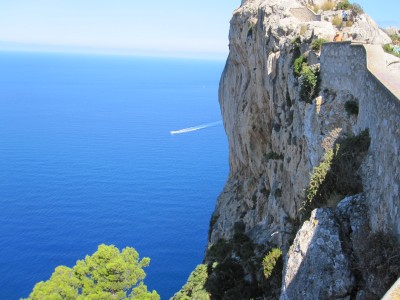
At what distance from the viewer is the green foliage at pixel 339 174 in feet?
41.1

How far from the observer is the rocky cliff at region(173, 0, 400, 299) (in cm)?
992

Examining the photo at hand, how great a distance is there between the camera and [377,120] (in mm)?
11141

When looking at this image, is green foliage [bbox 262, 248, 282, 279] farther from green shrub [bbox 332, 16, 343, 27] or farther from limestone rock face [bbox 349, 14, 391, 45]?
green shrub [bbox 332, 16, 343, 27]

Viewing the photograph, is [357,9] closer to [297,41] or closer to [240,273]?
[297,41]

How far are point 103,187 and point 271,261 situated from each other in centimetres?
5747

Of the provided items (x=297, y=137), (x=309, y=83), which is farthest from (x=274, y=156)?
(x=309, y=83)

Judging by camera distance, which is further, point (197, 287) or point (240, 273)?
point (197, 287)

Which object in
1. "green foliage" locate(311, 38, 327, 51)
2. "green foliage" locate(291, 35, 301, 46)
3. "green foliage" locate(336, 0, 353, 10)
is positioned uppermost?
"green foliage" locate(336, 0, 353, 10)

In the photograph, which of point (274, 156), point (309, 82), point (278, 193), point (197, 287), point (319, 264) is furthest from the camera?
point (274, 156)

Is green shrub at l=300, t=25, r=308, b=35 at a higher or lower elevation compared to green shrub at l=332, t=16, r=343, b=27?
lower

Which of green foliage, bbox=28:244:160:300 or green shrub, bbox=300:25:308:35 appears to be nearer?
green foliage, bbox=28:244:160:300

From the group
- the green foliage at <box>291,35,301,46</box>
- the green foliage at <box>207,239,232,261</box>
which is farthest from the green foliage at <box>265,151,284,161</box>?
the green foliage at <box>291,35,301,46</box>

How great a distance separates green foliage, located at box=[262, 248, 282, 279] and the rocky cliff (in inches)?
1.8

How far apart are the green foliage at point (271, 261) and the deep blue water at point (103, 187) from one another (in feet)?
93.1
